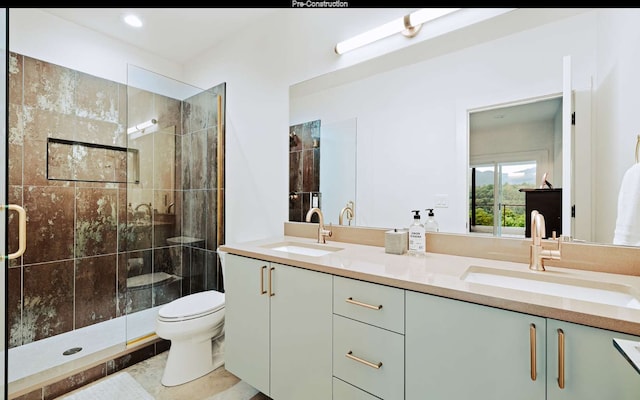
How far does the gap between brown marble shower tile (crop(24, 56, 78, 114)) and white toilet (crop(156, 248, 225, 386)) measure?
1762mm

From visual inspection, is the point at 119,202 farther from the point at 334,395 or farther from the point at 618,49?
the point at 618,49

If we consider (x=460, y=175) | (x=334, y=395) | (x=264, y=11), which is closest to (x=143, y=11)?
(x=264, y=11)

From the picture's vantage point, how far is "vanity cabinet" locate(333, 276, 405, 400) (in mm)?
1019

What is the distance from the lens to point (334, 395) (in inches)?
46.6

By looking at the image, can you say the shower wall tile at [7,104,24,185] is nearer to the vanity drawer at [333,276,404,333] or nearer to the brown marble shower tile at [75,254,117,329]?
the brown marble shower tile at [75,254,117,329]

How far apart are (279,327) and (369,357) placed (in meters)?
0.48

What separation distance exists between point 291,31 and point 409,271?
1.81 metres

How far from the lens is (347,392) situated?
3.77ft

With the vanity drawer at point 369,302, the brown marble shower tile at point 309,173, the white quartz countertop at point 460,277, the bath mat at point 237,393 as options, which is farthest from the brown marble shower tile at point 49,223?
the vanity drawer at point 369,302

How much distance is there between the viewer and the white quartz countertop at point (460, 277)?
0.73 metres

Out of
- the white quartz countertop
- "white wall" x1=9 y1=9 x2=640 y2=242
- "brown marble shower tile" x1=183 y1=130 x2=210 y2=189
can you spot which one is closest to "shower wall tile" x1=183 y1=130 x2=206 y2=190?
"brown marble shower tile" x1=183 y1=130 x2=210 y2=189

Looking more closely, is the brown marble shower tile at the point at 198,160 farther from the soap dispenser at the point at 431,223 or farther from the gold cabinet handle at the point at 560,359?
the gold cabinet handle at the point at 560,359

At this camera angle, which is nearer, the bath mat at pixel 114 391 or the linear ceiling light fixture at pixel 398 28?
the linear ceiling light fixture at pixel 398 28

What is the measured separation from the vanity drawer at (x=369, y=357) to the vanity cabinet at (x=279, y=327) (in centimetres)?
6
